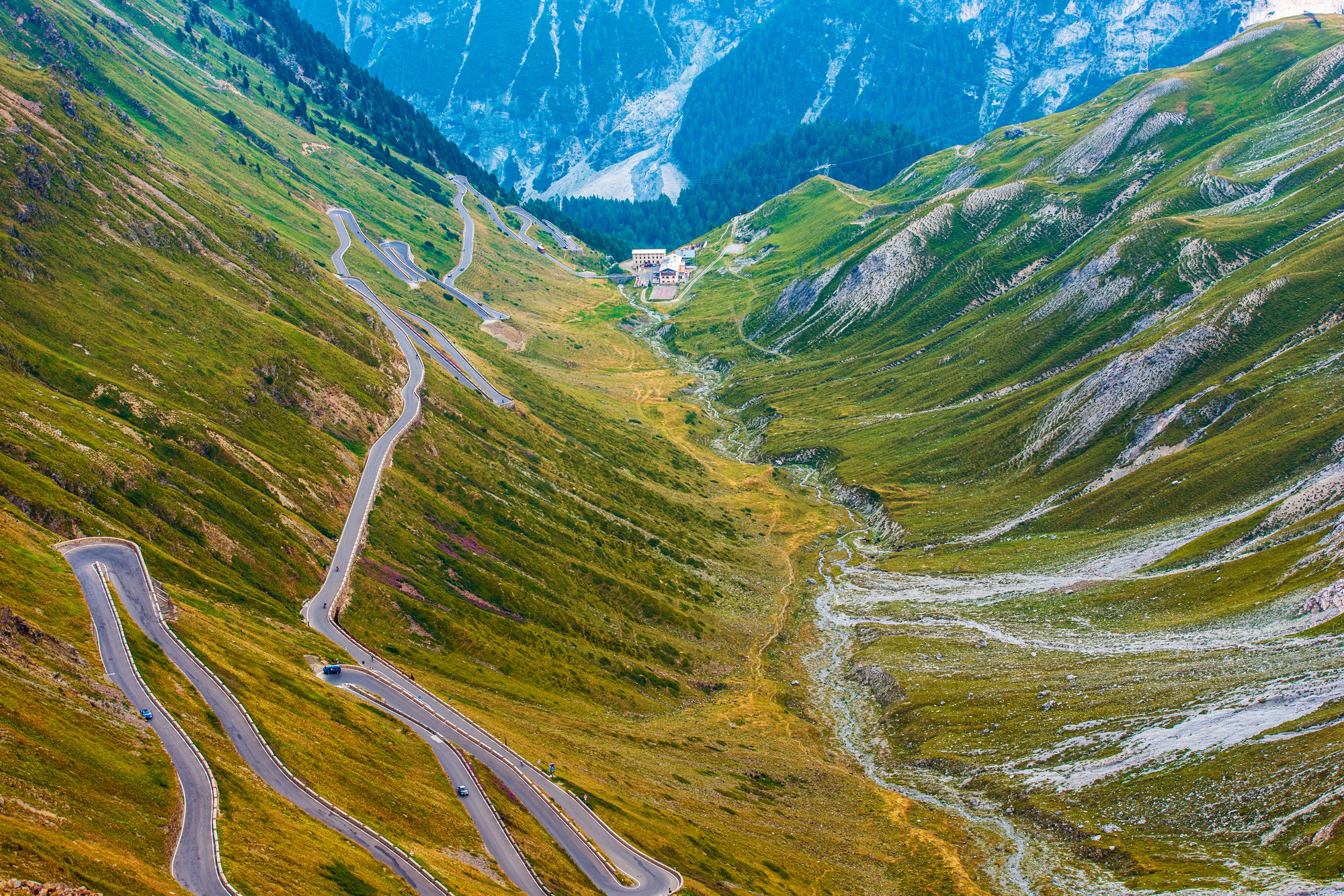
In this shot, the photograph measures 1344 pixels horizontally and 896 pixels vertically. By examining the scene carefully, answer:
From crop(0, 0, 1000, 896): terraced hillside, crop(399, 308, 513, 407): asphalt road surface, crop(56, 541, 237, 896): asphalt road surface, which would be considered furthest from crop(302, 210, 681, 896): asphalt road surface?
crop(399, 308, 513, 407): asphalt road surface

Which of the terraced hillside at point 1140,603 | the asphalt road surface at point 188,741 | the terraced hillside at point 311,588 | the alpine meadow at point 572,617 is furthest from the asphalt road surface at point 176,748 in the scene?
the terraced hillside at point 1140,603

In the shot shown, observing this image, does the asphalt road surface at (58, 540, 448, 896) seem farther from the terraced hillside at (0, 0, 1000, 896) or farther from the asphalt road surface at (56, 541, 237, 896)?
the terraced hillside at (0, 0, 1000, 896)

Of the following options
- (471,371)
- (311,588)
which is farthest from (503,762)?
(471,371)

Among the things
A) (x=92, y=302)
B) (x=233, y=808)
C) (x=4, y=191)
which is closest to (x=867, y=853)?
(x=233, y=808)

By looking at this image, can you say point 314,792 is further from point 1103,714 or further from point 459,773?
point 1103,714

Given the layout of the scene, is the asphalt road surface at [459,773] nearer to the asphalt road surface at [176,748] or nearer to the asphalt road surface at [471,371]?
the asphalt road surface at [176,748]
